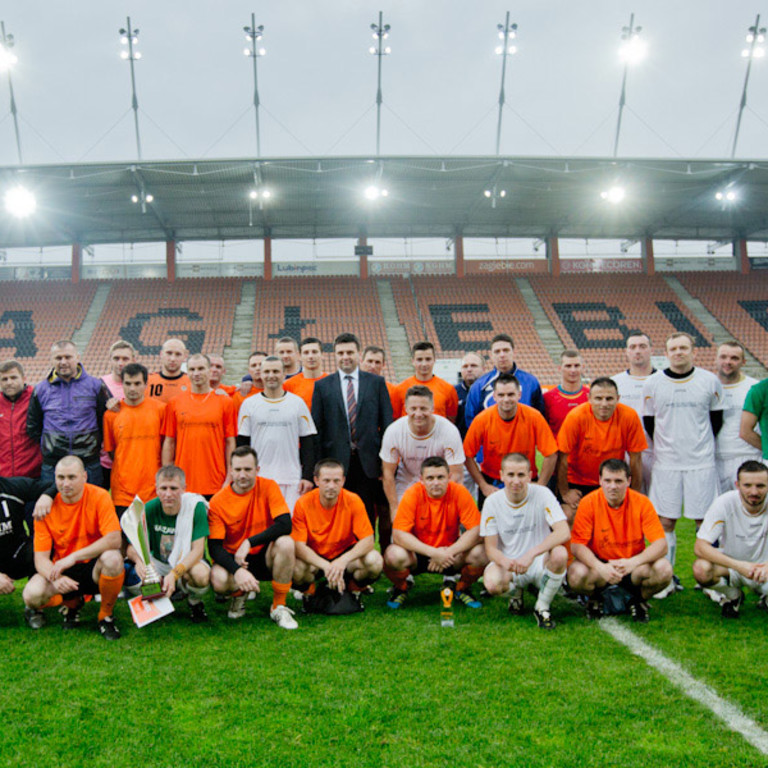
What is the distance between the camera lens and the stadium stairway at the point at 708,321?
2267 centimetres

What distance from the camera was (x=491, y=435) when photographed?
4672 mm

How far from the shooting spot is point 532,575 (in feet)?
13.4

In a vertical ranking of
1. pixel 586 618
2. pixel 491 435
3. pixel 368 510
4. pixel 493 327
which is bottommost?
pixel 586 618

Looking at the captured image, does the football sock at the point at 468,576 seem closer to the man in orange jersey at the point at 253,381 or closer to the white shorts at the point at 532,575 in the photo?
the white shorts at the point at 532,575

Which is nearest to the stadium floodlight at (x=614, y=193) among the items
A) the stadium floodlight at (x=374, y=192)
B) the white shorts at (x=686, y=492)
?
the stadium floodlight at (x=374, y=192)

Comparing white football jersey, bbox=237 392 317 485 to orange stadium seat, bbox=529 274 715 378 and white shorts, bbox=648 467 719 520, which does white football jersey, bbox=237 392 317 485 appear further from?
orange stadium seat, bbox=529 274 715 378

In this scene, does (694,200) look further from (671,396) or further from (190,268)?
(671,396)

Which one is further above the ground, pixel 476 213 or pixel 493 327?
pixel 476 213

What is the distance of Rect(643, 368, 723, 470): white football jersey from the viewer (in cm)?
470

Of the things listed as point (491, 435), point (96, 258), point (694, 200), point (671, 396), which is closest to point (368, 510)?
point (491, 435)

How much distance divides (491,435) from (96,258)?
2579 cm

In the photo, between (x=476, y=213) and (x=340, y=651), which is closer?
(x=340, y=651)

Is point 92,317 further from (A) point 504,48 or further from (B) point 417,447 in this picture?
(B) point 417,447

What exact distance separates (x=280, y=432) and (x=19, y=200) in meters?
20.8
